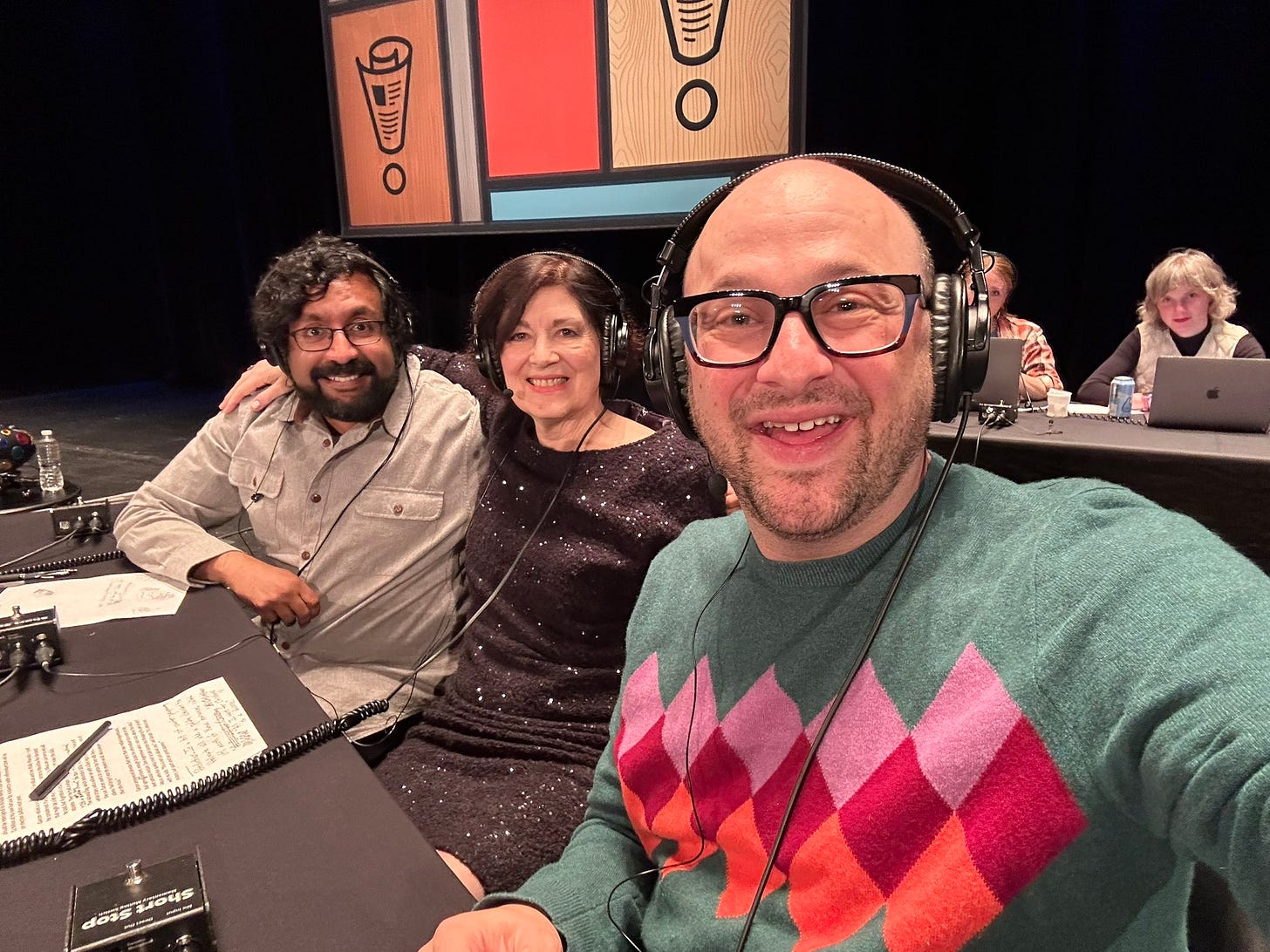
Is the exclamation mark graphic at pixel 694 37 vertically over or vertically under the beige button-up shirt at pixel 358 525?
over

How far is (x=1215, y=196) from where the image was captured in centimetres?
386

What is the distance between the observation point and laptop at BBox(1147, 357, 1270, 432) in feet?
8.60

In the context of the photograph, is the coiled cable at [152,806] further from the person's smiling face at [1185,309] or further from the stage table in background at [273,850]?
the person's smiling face at [1185,309]

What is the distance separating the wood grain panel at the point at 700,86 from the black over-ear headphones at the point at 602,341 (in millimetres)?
1894

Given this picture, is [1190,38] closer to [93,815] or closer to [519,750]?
[519,750]

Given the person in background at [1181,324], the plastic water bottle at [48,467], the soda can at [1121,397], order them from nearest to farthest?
1. the plastic water bottle at [48,467]
2. the soda can at [1121,397]
3. the person in background at [1181,324]

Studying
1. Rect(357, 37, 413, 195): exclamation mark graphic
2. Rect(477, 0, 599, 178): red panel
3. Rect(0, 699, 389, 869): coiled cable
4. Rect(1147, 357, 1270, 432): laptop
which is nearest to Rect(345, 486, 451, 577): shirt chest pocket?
Rect(0, 699, 389, 869): coiled cable

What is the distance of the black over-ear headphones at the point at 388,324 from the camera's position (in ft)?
5.74

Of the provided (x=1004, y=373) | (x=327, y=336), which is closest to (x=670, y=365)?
(x=327, y=336)

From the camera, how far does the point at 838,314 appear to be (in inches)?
30.3

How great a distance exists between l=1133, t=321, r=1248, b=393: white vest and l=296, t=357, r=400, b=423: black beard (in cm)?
310

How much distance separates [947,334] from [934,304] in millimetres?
32

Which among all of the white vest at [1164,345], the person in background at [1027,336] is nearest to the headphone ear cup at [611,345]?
the person in background at [1027,336]

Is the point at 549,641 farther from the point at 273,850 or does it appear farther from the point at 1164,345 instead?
the point at 1164,345
